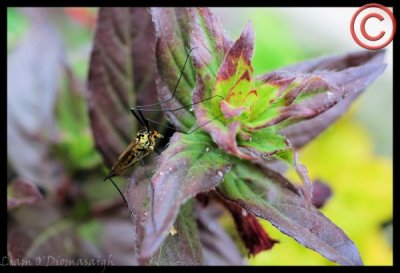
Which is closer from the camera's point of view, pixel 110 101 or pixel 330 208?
pixel 110 101

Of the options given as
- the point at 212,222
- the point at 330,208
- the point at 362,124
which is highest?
the point at 212,222

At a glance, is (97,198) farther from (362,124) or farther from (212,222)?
(362,124)

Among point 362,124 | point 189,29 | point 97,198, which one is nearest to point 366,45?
point 189,29

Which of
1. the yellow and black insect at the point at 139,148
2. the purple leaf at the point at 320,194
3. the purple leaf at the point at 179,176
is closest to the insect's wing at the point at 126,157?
the yellow and black insect at the point at 139,148

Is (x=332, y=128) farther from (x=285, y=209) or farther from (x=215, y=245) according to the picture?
(x=285, y=209)

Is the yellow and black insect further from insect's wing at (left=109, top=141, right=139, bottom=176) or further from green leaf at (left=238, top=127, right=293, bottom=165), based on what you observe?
green leaf at (left=238, top=127, right=293, bottom=165)

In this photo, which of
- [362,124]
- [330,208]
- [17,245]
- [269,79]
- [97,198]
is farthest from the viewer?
[362,124]
